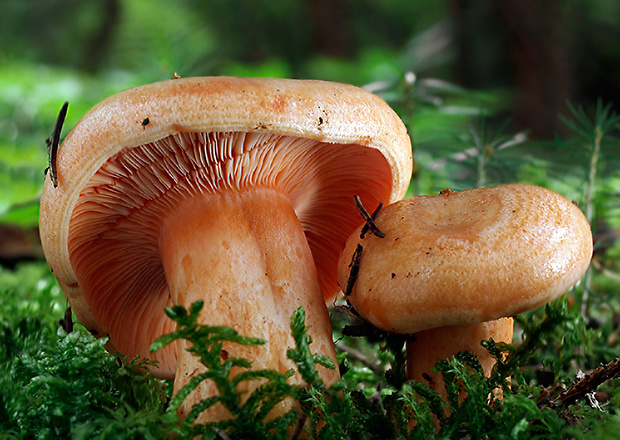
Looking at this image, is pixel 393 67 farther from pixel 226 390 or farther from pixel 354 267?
pixel 226 390

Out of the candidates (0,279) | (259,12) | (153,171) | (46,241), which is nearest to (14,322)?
(46,241)

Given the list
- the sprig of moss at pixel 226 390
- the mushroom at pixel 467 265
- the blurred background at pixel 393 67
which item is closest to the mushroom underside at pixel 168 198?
the mushroom at pixel 467 265

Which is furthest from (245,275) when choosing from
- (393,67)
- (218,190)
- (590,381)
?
(393,67)

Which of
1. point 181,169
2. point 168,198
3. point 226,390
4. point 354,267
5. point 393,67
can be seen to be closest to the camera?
point 226,390

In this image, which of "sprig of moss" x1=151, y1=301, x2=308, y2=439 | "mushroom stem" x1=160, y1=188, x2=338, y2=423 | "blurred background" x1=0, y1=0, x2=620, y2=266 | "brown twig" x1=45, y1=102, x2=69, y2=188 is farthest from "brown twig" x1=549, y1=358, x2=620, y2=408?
"brown twig" x1=45, y1=102, x2=69, y2=188

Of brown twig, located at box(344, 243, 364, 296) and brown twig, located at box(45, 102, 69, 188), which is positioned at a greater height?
brown twig, located at box(45, 102, 69, 188)

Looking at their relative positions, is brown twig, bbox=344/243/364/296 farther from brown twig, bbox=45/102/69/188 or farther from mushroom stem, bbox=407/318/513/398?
brown twig, bbox=45/102/69/188
